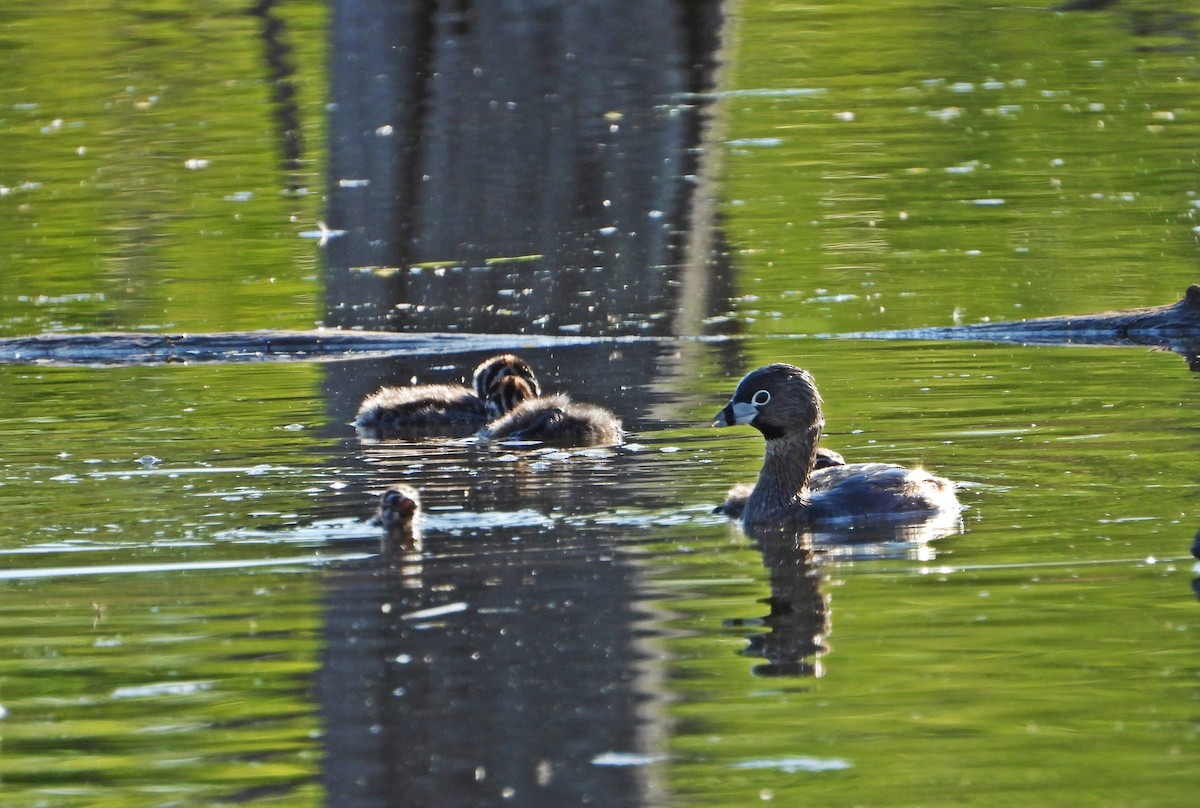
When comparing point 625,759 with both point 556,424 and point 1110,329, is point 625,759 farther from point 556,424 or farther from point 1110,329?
point 1110,329

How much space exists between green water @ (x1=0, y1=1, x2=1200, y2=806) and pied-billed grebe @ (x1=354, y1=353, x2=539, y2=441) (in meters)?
0.26

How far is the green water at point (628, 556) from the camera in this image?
5898mm

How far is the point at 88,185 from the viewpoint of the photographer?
2284 centimetres

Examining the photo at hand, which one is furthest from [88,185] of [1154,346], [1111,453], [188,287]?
[1111,453]

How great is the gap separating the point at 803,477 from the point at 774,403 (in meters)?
0.39

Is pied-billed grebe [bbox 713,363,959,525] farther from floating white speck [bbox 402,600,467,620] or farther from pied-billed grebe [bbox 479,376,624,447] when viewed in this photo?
floating white speck [bbox 402,600,467,620]

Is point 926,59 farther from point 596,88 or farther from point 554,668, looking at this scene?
point 554,668

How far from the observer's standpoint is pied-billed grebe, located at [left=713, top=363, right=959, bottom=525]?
9047 mm

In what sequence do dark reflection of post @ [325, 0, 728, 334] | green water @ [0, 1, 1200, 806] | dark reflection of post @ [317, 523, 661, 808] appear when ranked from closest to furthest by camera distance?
1. dark reflection of post @ [317, 523, 661, 808]
2. green water @ [0, 1, 1200, 806]
3. dark reflection of post @ [325, 0, 728, 334]

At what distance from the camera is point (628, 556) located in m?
8.19

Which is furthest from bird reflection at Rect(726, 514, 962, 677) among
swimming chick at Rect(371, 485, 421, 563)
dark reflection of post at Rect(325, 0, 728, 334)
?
dark reflection of post at Rect(325, 0, 728, 334)

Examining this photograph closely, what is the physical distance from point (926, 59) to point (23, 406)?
20894 mm

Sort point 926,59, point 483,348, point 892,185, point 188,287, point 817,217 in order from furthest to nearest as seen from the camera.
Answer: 1. point 926,59
2. point 892,185
3. point 817,217
4. point 188,287
5. point 483,348

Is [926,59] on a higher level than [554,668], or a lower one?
higher
